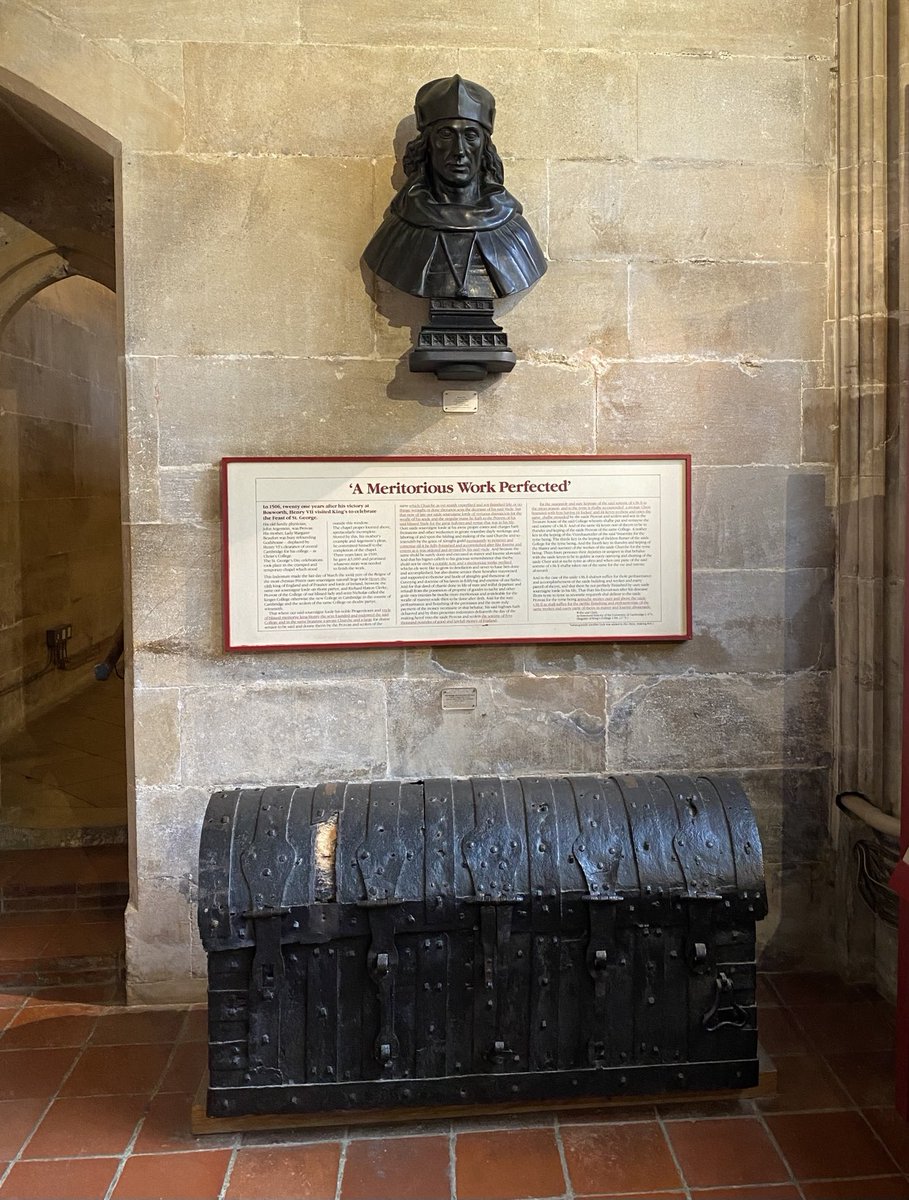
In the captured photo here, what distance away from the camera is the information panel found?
3.14 meters

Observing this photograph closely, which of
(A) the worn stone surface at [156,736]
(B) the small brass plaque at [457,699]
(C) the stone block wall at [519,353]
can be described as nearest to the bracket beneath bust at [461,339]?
(C) the stone block wall at [519,353]

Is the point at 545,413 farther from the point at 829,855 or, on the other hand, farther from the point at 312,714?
the point at 829,855

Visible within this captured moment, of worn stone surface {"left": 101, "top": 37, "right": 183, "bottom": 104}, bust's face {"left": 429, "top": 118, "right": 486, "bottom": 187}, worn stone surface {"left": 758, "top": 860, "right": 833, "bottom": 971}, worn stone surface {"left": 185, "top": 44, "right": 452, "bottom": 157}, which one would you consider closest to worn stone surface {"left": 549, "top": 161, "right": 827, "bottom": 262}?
bust's face {"left": 429, "top": 118, "right": 486, "bottom": 187}

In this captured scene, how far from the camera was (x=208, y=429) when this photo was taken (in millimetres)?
3109

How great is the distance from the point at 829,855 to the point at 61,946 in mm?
2903

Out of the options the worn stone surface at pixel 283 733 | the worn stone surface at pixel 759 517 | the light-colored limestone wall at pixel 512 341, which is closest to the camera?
the light-colored limestone wall at pixel 512 341

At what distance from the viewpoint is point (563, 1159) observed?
2.41m

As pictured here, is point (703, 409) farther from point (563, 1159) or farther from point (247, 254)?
point (563, 1159)

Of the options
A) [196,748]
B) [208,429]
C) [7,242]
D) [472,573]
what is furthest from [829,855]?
[7,242]

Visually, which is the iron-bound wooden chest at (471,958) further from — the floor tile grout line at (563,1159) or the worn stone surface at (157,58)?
the worn stone surface at (157,58)

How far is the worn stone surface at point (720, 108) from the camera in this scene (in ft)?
10.4

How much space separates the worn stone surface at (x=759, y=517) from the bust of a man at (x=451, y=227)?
0.99 meters

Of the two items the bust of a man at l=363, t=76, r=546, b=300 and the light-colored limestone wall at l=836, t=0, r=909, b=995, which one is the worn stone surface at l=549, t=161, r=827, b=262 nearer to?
the light-colored limestone wall at l=836, t=0, r=909, b=995

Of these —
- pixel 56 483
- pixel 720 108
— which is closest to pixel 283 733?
pixel 720 108
